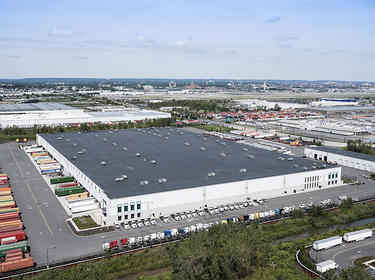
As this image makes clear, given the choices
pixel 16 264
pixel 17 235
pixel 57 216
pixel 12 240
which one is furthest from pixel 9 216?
pixel 16 264

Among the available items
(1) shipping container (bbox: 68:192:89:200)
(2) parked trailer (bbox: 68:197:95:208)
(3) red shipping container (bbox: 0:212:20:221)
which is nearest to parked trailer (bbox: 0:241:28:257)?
(3) red shipping container (bbox: 0:212:20:221)

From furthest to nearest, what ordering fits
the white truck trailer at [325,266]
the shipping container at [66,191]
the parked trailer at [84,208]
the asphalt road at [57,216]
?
the shipping container at [66,191] → the parked trailer at [84,208] → the asphalt road at [57,216] → the white truck trailer at [325,266]

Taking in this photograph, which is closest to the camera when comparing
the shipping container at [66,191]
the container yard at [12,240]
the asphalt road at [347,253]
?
the container yard at [12,240]

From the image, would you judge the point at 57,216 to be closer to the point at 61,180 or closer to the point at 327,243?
the point at 61,180

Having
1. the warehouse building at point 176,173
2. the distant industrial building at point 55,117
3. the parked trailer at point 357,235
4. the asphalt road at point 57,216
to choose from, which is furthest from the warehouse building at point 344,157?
the distant industrial building at point 55,117

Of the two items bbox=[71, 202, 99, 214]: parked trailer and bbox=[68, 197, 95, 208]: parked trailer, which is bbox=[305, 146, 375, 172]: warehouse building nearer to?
bbox=[71, 202, 99, 214]: parked trailer

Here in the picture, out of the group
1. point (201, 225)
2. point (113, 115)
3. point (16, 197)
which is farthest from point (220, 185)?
point (113, 115)

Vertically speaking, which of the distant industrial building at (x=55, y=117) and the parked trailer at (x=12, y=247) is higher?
the distant industrial building at (x=55, y=117)

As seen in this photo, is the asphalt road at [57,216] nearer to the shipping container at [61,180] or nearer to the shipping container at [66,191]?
the shipping container at [66,191]
